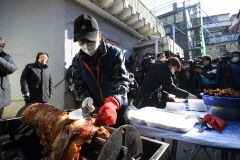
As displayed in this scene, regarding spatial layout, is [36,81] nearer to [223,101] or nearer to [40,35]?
[40,35]

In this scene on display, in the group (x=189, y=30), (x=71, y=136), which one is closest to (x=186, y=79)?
(x=71, y=136)

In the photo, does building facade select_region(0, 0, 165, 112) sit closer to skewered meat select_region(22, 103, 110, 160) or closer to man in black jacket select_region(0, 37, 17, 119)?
man in black jacket select_region(0, 37, 17, 119)

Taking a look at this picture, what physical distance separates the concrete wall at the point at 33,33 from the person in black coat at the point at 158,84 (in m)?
3.38

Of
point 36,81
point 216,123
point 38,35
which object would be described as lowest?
point 216,123

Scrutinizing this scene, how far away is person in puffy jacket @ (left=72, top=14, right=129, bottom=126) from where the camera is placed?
4.65ft

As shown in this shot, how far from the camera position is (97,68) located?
168 centimetres

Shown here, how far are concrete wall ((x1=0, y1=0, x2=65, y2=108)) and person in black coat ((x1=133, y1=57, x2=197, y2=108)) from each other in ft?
11.1

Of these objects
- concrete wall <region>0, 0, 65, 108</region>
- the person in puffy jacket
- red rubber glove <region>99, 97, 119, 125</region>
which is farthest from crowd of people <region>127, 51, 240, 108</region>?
concrete wall <region>0, 0, 65, 108</region>

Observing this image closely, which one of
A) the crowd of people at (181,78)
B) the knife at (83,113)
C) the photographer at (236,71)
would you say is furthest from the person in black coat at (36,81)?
the photographer at (236,71)

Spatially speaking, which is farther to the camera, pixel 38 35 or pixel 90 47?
pixel 38 35

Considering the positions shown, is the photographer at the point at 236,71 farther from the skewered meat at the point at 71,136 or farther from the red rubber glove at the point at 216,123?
the skewered meat at the point at 71,136

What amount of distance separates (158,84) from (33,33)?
5.01m

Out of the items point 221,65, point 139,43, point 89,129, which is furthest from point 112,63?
point 139,43

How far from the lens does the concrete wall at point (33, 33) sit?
482 centimetres
